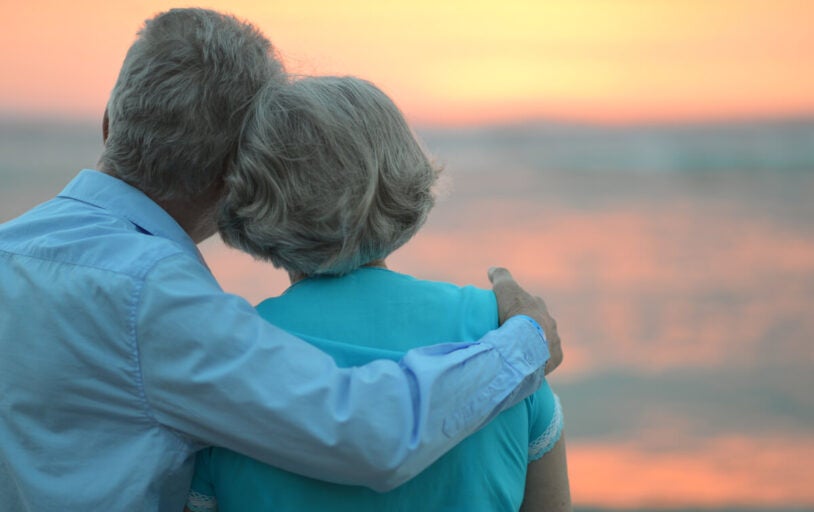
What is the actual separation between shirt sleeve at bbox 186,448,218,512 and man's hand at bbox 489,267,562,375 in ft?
1.94

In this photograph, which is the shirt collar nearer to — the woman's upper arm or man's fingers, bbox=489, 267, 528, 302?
man's fingers, bbox=489, 267, 528, 302

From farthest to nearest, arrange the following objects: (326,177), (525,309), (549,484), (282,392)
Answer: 1. (549,484)
2. (525,309)
3. (326,177)
4. (282,392)

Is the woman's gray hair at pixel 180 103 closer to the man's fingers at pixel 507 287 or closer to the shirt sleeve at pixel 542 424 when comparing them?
the man's fingers at pixel 507 287

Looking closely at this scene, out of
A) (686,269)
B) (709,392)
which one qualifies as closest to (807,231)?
(686,269)

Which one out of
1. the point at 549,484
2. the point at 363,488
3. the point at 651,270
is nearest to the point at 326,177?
the point at 363,488

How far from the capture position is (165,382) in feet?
5.13

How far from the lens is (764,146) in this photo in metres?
13.1

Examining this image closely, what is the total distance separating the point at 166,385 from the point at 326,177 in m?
0.44

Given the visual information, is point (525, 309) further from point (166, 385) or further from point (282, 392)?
point (166, 385)

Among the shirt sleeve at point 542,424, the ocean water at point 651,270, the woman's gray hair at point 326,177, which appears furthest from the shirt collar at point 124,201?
the shirt sleeve at point 542,424

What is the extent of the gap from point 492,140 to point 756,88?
11.5 feet

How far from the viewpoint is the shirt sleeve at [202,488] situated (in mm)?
1753

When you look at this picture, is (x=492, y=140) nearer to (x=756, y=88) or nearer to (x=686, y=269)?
(x=756, y=88)

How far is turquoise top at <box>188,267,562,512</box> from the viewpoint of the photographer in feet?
5.62
